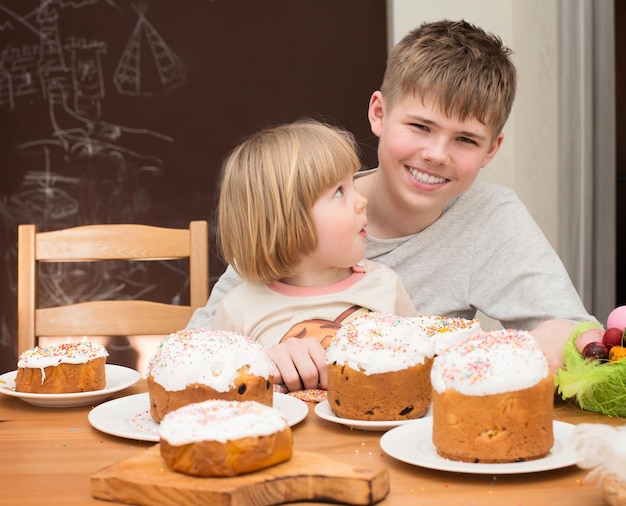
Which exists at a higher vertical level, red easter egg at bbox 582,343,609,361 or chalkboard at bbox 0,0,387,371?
chalkboard at bbox 0,0,387,371

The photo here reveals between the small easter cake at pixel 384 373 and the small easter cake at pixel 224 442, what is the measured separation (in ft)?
0.81

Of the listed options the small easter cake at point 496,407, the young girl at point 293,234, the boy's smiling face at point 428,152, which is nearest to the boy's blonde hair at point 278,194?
the young girl at point 293,234

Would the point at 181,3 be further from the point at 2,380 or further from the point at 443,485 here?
the point at 443,485

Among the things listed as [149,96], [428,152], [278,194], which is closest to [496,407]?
[278,194]

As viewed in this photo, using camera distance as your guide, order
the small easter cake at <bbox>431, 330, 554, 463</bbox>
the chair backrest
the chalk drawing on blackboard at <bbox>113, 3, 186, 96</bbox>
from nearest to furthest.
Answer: the small easter cake at <bbox>431, 330, 554, 463</bbox> < the chair backrest < the chalk drawing on blackboard at <bbox>113, 3, 186, 96</bbox>

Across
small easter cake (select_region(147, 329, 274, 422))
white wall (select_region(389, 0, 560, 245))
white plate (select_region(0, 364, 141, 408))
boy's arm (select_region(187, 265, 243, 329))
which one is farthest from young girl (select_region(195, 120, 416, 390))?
white wall (select_region(389, 0, 560, 245))

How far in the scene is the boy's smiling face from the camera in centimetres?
176

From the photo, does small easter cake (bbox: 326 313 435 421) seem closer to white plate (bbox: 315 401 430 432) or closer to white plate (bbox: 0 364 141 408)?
white plate (bbox: 315 401 430 432)

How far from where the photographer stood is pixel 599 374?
1.09 m

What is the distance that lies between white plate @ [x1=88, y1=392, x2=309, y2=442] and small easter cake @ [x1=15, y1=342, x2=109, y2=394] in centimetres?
9

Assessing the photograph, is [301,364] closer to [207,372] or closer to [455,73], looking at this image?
[207,372]

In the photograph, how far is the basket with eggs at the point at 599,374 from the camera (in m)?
1.08

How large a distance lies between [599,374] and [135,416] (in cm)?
65

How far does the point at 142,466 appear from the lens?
81cm
